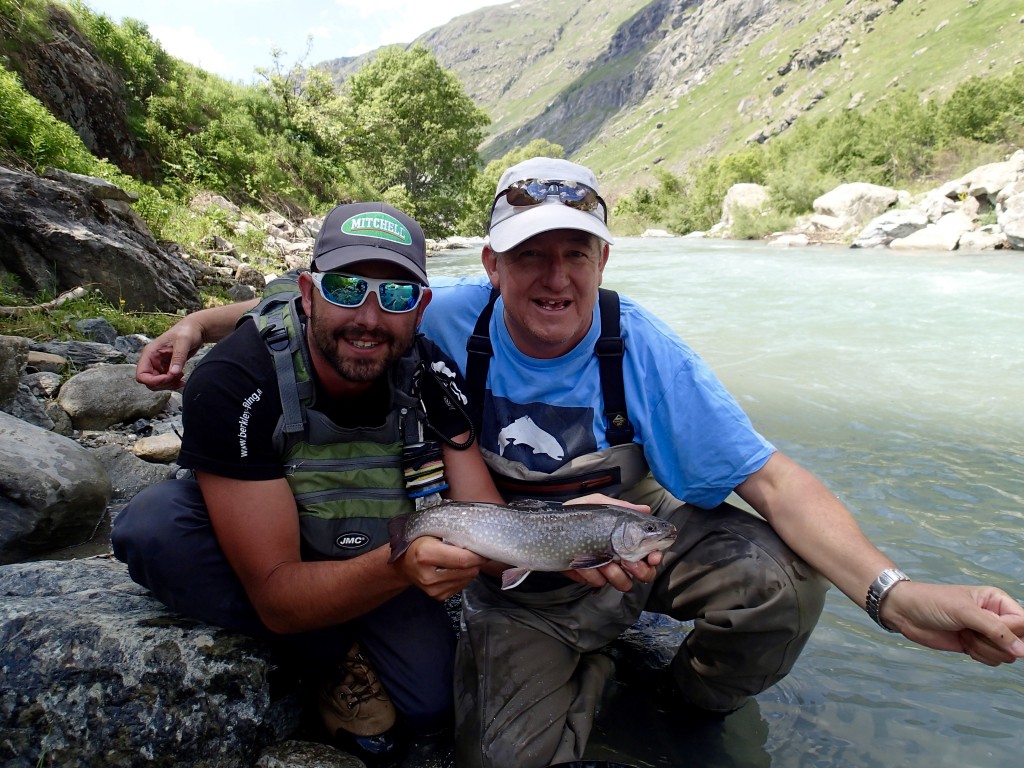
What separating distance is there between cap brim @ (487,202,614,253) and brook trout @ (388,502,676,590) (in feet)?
4.19

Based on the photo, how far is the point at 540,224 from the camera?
3.08 meters

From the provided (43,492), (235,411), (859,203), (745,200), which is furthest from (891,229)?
(43,492)

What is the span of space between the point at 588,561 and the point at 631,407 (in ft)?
2.69

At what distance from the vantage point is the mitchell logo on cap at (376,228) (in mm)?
2945

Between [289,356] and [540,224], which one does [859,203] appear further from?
[289,356]

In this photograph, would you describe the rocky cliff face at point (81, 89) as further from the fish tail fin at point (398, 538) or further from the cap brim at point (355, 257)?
the fish tail fin at point (398, 538)

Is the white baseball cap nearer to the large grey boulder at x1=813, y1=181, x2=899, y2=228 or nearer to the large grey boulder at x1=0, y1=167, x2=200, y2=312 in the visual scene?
the large grey boulder at x1=0, y1=167, x2=200, y2=312

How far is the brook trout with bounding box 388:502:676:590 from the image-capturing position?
267cm

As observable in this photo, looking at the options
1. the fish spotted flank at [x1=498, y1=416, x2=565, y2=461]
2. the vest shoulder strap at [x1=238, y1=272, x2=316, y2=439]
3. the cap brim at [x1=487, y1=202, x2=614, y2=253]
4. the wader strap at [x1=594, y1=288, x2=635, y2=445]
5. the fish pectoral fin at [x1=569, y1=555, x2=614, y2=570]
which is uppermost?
the cap brim at [x1=487, y1=202, x2=614, y2=253]

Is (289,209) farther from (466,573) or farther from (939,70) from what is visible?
(939,70)

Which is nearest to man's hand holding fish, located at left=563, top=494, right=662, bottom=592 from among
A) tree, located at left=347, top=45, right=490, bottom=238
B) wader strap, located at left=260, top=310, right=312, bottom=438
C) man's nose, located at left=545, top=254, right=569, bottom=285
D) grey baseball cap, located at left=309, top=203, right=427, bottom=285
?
man's nose, located at left=545, top=254, right=569, bottom=285

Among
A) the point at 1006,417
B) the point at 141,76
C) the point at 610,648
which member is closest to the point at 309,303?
the point at 610,648

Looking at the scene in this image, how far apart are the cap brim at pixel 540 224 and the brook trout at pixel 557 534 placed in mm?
1276

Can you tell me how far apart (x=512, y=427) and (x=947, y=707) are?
2.62m
